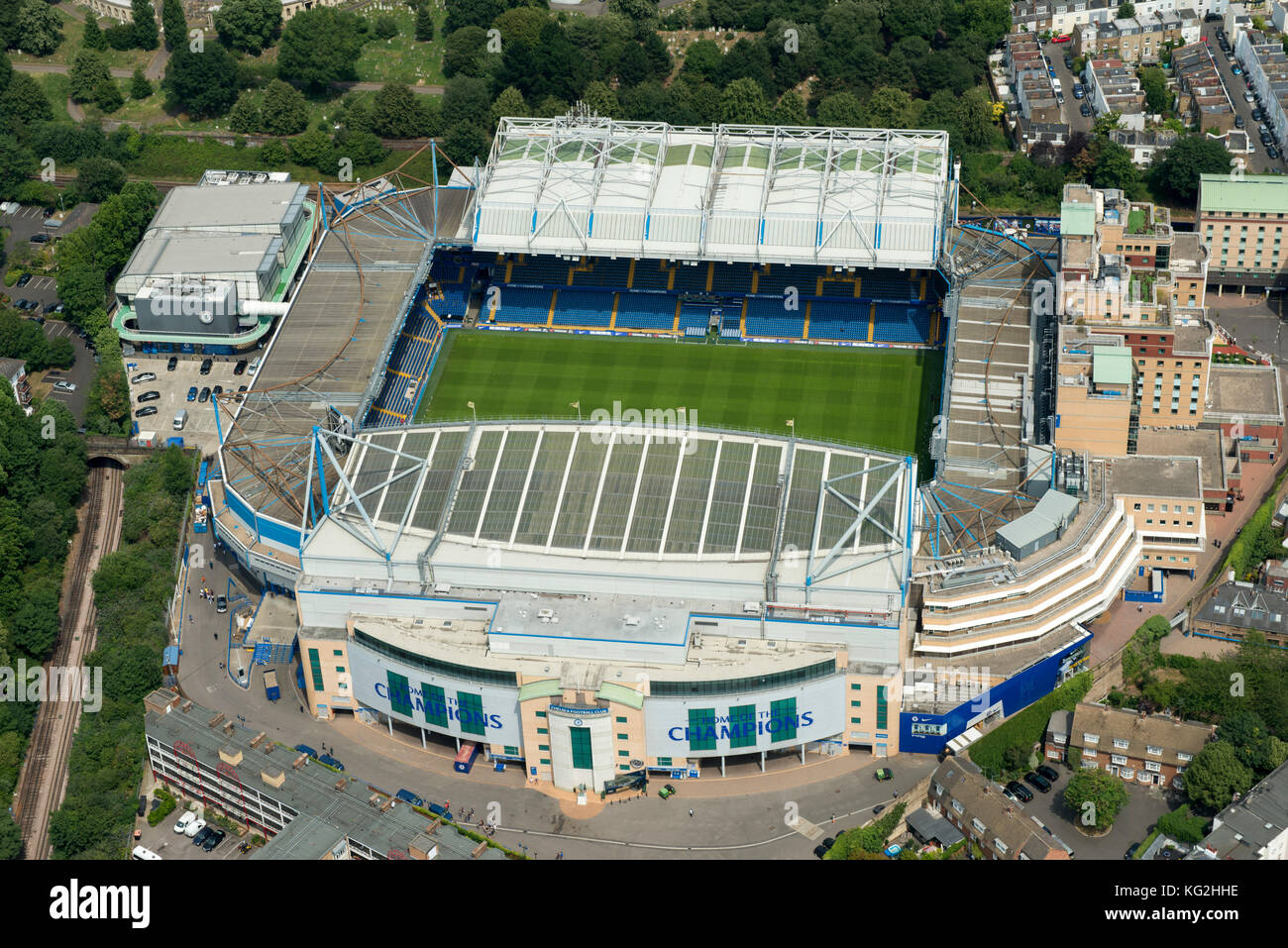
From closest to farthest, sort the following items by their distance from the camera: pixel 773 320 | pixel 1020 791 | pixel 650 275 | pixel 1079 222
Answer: pixel 1020 791 < pixel 1079 222 < pixel 773 320 < pixel 650 275

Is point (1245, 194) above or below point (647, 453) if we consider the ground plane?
above

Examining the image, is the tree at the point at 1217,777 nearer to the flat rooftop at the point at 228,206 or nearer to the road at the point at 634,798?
the road at the point at 634,798

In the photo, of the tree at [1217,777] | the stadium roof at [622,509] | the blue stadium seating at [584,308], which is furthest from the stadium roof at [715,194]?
the tree at [1217,777]

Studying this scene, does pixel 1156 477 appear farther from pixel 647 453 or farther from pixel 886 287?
pixel 647 453

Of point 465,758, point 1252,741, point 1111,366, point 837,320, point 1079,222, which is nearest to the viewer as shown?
point 1252,741

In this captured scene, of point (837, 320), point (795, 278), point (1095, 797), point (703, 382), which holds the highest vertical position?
point (795, 278)

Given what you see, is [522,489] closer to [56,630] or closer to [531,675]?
[531,675]

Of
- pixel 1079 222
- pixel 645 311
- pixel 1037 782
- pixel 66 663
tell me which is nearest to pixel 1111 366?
pixel 1079 222
